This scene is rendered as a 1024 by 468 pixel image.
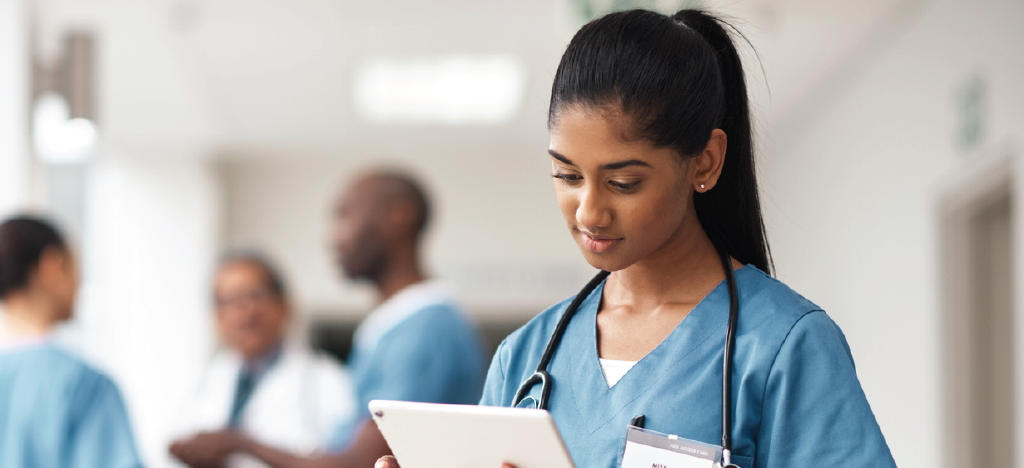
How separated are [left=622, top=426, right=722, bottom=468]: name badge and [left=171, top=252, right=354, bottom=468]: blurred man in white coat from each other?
1992 millimetres

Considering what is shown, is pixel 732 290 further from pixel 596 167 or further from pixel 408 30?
pixel 408 30

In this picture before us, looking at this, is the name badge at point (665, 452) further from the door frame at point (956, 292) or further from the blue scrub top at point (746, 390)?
the door frame at point (956, 292)

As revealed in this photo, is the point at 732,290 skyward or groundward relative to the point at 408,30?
groundward

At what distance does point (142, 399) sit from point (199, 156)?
5.10 feet

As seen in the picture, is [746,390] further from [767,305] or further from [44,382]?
[44,382]

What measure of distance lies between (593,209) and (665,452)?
25cm

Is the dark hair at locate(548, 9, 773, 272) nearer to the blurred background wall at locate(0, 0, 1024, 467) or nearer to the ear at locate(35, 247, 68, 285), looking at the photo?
the blurred background wall at locate(0, 0, 1024, 467)

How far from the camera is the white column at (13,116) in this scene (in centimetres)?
273

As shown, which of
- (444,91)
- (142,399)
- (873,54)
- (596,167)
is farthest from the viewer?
(142,399)

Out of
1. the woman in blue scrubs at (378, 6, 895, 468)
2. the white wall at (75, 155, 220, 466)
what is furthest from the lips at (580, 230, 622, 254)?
the white wall at (75, 155, 220, 466)

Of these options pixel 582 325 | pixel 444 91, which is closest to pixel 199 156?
pixel 444 91

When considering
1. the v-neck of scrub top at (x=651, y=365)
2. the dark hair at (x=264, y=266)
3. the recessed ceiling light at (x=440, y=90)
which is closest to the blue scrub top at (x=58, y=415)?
the dark hair at (x=264, y=266)

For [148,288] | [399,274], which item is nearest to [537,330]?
[399,274]

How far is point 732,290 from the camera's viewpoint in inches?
39.6
